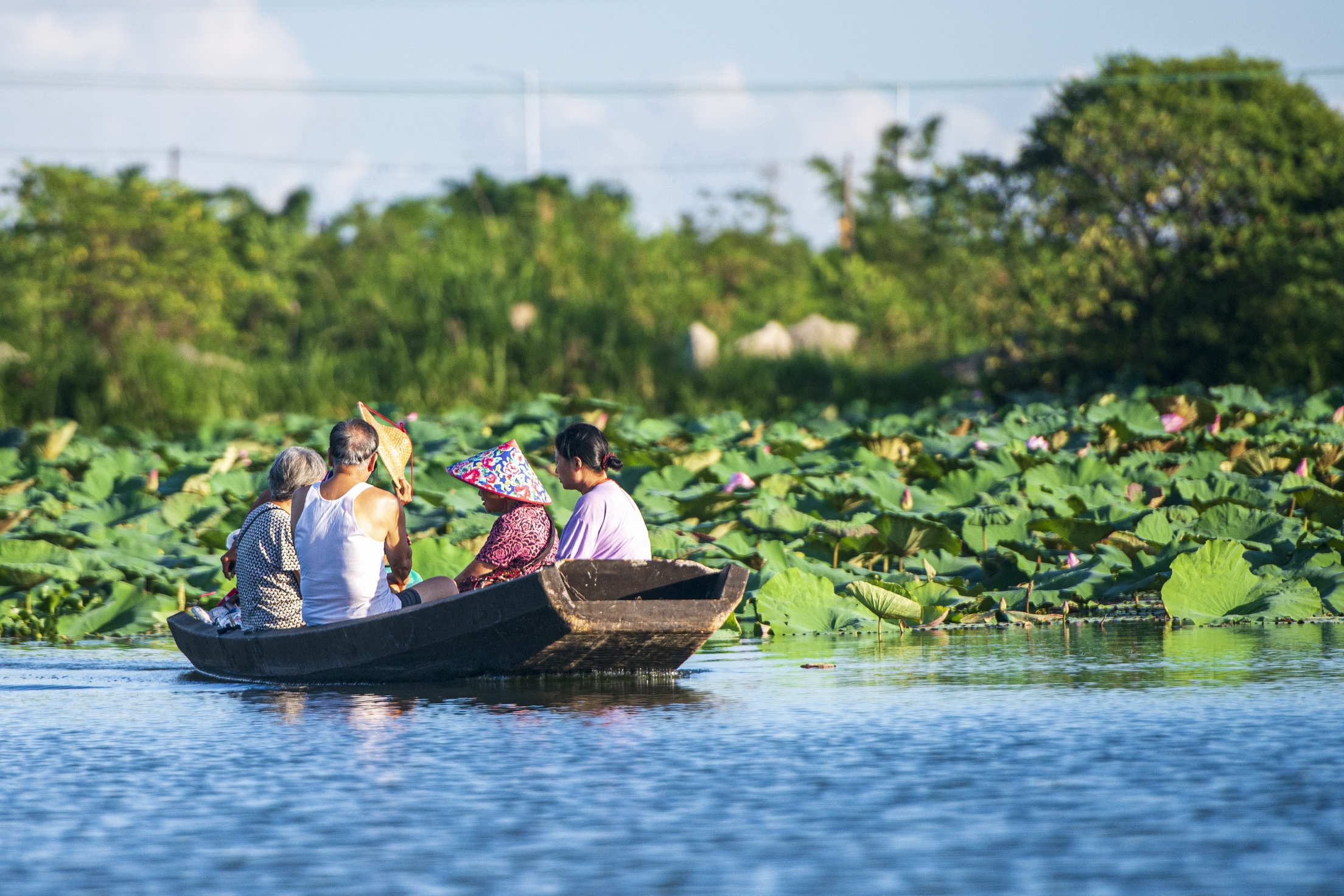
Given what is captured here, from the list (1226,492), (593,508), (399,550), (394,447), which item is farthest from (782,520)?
(399,550)

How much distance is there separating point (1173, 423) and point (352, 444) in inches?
346

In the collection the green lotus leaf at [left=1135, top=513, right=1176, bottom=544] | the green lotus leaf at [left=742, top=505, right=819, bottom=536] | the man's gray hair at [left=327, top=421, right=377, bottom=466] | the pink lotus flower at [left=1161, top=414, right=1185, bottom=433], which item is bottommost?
the green lotus leaf at [left=1135, top=513, right=1176, bottom=544]

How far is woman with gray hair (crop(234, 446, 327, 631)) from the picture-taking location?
7211 millimetres

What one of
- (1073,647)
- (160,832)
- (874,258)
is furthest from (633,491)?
(874,258)

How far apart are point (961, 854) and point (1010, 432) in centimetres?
1070

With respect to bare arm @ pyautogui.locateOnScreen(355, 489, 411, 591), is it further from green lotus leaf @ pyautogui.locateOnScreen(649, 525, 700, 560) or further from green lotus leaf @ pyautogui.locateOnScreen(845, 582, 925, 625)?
Result: green lotus leaf @ pyautogui.locateOnScreen(649, 525, 700, 560)

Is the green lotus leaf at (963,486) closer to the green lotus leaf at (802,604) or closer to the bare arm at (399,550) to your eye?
the green lotus leaf at (802,604)

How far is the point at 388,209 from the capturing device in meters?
49.8

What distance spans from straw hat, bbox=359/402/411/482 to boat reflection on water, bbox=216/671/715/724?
3.54 ft

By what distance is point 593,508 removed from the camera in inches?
278

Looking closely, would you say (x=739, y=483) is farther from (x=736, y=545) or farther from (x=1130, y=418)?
(x=1130, y=418)

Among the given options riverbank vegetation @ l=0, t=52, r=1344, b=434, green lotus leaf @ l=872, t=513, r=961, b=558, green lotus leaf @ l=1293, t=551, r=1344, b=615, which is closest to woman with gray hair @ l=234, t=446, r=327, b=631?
green lotus leaf @ l=872, t=513, r=961, b=558

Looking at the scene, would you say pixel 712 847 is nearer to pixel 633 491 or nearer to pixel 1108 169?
pixel 633 491

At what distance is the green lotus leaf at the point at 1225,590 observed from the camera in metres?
7.92
